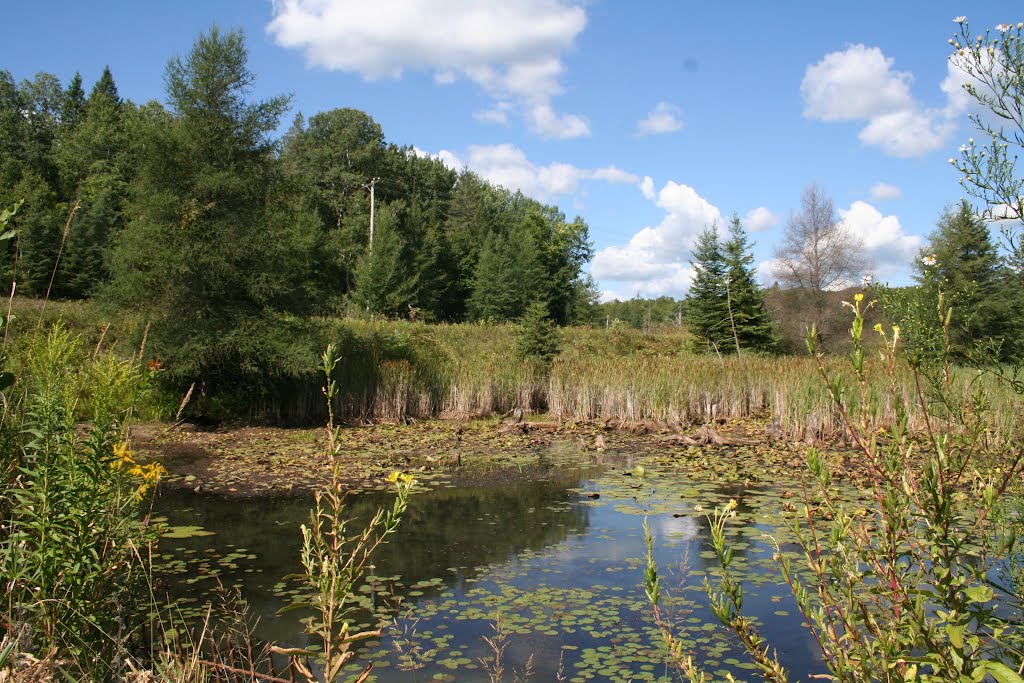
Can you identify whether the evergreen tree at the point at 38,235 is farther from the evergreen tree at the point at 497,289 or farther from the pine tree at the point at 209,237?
the evergreen tree at the point at 497,289

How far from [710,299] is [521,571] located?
20.7 meters

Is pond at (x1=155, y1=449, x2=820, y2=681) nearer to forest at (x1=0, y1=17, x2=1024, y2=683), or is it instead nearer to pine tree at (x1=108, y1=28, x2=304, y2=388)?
forest at (x1=0, y1=17, x2=1024, y2=683)

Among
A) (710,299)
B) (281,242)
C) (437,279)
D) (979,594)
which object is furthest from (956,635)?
(437,279)

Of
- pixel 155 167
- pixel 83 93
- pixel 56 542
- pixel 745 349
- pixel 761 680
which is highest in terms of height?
pixel 83 93

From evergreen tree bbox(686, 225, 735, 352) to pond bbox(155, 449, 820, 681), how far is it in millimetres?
16685

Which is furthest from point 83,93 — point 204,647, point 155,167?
point 204,647

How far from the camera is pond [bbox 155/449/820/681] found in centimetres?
408

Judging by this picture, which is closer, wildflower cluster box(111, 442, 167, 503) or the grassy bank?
wildflower cluster box(111, 442, 167, 503)

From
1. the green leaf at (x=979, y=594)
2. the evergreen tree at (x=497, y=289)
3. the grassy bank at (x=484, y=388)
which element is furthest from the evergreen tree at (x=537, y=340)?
the evergreen tree at (x=497, y=289)

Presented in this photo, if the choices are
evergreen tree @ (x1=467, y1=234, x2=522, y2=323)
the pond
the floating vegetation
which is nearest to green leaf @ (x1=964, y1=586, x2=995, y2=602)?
the floating vegetation

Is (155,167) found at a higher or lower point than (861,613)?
higher

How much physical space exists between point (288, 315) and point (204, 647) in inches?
393

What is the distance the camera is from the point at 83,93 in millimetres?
49406

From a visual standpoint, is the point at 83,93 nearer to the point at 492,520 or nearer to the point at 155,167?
the point at 155,167
